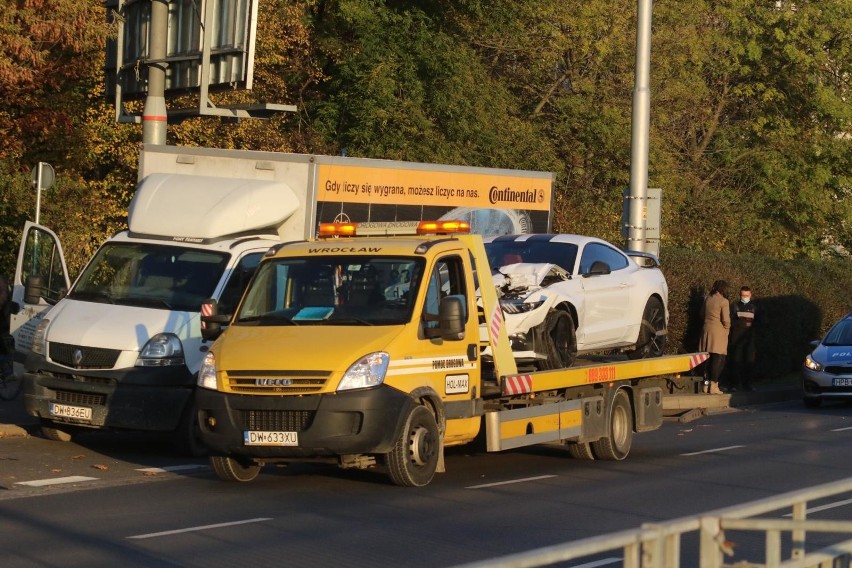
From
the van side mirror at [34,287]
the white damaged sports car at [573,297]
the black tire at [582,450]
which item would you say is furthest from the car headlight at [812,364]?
the van side mirror at [34,287]

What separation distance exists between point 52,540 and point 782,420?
561 inches

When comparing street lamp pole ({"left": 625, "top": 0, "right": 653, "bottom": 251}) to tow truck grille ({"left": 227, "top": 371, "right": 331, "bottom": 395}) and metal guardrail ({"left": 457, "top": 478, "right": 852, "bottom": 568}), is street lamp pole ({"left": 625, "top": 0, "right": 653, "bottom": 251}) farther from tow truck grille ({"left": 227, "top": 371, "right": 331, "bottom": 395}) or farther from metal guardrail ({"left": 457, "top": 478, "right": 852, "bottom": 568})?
metal guardrail ({"left": 457, "top": 478, "right": 852, "bottom": 568})

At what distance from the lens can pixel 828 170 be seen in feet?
147

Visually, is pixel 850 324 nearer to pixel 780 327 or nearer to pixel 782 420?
pixel 780 327

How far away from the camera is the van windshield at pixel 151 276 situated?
1437 centimetres

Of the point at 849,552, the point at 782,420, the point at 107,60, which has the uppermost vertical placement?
the point at 107,60

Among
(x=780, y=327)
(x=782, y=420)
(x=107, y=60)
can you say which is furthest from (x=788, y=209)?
(x=107, y=60)

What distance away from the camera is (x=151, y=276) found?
575 inches

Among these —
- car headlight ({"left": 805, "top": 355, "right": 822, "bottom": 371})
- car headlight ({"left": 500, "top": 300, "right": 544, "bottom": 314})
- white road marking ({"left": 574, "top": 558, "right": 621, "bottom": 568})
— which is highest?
car headlight ({"left": 500, "top": 300, "right": 544, "bottom": 314})

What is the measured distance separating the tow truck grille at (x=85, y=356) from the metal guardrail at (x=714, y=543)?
30.3ft

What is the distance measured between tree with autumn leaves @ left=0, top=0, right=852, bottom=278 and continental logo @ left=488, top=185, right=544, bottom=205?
19.4ft

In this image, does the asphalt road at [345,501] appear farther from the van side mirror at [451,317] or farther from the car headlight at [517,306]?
the car headlight at [517,306]

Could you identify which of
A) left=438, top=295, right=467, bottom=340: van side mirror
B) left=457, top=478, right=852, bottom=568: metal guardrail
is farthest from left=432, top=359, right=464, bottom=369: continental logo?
left=457, top=478, right=852, bottom=568: metal guardrail

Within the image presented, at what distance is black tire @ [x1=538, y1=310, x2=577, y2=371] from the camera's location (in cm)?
1474
